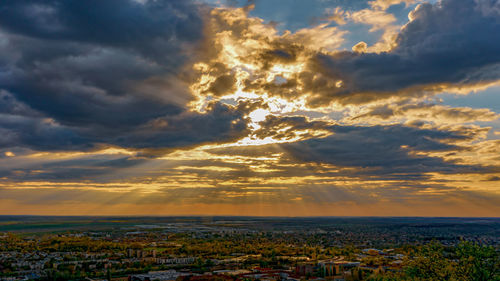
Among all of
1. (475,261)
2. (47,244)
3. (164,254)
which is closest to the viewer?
(475,261)

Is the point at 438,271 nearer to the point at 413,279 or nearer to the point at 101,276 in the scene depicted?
the point at 413,279

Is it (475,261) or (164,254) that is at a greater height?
(475,261)

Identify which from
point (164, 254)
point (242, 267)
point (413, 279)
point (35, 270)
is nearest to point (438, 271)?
point (413, 279)

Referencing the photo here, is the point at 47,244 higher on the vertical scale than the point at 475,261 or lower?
lower

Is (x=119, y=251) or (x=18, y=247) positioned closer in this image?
(x=119, y=251)

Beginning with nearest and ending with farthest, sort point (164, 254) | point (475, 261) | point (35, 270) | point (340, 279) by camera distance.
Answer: point (475, 261) < point (340, 279) < point (35, 270) < point (164, 254)

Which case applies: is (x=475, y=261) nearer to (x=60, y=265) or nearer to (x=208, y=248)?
(x=60, y=265)

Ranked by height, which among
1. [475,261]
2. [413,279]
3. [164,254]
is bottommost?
[164,254]

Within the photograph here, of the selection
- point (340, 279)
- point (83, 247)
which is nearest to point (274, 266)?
point (340, 279)

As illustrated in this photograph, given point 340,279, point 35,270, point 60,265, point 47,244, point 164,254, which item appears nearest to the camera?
point 340,279
